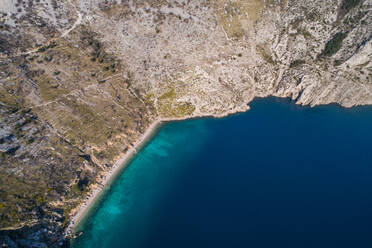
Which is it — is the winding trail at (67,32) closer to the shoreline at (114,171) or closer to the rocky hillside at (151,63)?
the rocky hillside at (151,63)

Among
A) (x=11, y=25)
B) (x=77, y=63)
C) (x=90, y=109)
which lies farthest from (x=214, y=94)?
(x=11, y=25)

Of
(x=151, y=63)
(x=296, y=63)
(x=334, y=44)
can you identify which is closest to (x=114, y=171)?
(x=151, y=63)

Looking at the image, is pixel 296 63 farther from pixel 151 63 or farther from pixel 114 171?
pixel 114 171

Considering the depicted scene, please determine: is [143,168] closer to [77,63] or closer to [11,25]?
[77,63]

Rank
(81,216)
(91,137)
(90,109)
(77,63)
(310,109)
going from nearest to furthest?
(81,216)
(91,137)
(90,109)
(77,63)
(310,109)

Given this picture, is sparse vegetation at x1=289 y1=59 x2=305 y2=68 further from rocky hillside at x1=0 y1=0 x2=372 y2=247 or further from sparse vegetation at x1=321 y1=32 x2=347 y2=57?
sparse vegetation at x1=321 y1=32 x2=347 y2=57

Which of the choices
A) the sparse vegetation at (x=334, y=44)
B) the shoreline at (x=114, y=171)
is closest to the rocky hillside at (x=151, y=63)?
the sparse vegetation at (x=334, y=44)

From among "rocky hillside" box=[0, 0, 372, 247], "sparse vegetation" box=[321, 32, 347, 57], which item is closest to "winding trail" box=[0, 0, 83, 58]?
"rocky hillside" box=[0, 0, 372, 247]
